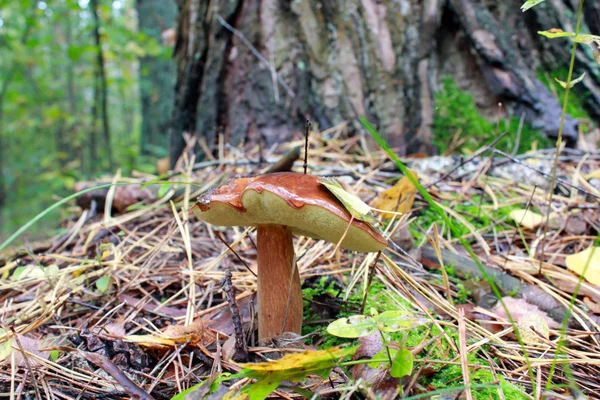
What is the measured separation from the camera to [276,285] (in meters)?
1.16

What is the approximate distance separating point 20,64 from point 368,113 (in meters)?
10.7

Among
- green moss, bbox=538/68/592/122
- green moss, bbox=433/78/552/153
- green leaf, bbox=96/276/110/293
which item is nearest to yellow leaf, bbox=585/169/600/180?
green moss, bbox=433/78/552/153

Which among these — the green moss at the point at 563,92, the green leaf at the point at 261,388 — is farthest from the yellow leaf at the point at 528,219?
the green leaf at the point at 261,388

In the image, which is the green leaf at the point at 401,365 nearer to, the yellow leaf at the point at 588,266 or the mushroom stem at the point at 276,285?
the mushroom stem at the point at 276,285

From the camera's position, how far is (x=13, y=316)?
1372 millimetres

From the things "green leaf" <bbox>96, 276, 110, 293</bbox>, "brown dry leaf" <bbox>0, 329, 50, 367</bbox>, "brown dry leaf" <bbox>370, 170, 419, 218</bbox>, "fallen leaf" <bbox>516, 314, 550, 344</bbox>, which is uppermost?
"brown dry leaf" <bbox>370, 170, 419, 218</bbox>

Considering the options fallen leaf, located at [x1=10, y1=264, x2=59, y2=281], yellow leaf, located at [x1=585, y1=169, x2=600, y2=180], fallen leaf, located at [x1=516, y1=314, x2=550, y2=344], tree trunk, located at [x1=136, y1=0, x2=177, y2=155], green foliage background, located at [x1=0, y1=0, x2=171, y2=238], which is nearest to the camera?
fallen leaf, located at [x1=516, y1=314, x2=550, y2=344]

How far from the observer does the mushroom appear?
2.97 feet

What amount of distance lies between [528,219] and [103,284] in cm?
175

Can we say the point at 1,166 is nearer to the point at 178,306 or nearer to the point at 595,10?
the point at 178,306

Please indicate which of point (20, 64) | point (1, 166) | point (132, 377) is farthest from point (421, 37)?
point (1, 166)

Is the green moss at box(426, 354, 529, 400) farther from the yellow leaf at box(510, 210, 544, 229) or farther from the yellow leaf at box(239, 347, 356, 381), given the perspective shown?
the yellow leaf at box(510, 210, 544, 229)

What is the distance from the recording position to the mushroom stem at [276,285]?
115 cm

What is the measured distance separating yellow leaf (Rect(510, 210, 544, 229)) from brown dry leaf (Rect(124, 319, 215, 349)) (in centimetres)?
136
